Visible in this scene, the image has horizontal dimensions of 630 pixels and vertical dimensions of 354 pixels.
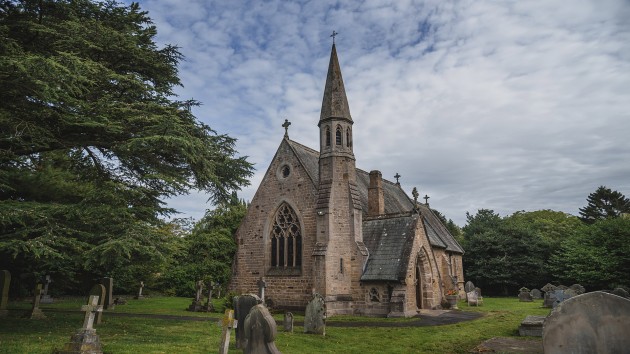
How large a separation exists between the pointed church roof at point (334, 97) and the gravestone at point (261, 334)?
1634 centimetres

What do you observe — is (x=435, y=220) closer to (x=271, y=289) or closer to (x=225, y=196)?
(x=271, y=289)

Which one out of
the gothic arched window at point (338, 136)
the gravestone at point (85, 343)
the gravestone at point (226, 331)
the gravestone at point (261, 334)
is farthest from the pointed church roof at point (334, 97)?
the gravestone at point (261, 334)

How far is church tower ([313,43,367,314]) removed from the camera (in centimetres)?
1991

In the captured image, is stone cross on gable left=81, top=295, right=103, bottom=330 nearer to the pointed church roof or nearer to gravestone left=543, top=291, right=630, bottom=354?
gravestone left=543, top=291, right=630, bottom=354

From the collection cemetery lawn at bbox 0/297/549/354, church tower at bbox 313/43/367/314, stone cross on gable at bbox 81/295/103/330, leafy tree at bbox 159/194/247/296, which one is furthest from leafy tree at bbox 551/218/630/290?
stone cross on gable at bbox 81/295/103/330

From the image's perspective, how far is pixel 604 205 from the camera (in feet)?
196

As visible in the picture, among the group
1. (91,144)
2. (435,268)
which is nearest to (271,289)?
(435,268)

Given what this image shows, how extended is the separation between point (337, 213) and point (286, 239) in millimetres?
3648

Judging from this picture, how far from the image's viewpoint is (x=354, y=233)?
21.2 meters

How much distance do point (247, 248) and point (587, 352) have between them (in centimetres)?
1946

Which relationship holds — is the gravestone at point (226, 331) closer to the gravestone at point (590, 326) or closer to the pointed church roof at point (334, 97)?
the gravestone at point (590, 326)

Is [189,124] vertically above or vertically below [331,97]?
below

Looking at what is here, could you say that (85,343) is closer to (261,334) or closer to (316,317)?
(261,334)

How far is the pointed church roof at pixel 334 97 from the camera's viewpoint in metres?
22.5
